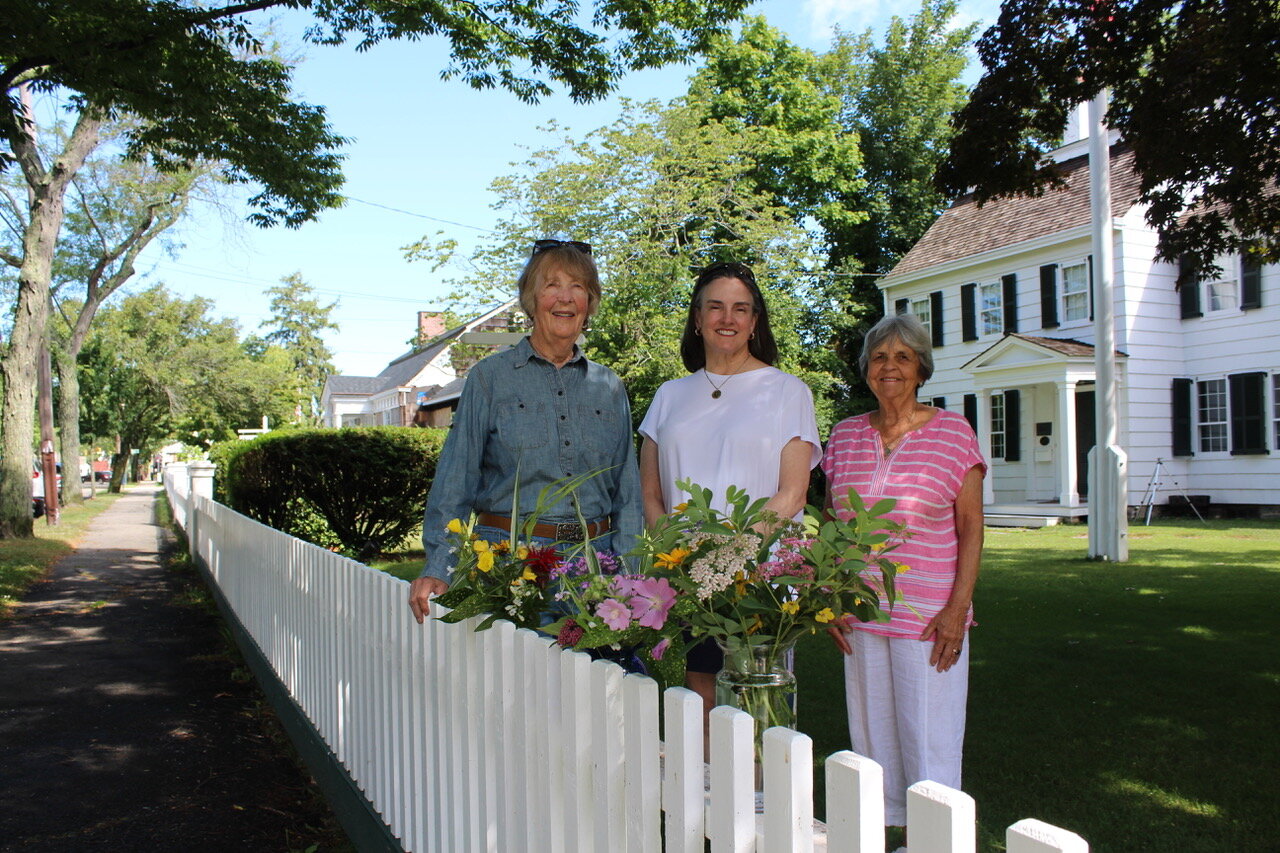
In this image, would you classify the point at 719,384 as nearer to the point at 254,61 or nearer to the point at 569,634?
the point at 569,634

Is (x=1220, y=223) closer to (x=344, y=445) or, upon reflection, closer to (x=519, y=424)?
(x=519, y=424)

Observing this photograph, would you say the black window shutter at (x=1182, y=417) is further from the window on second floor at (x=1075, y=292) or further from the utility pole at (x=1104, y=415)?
the utility pole at (x=1104, y=415)

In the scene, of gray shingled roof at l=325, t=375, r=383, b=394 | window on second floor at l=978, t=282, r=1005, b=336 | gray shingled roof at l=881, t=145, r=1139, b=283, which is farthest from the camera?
gray shingled roof at l=325, t=375, r=383, b=394

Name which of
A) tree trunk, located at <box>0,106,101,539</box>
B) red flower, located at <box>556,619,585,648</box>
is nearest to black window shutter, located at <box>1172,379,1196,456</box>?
red flower, located at <box>556,619,585,648</box>

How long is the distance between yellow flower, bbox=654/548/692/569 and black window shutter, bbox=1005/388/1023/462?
68.9ft

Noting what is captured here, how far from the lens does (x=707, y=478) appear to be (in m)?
2.93

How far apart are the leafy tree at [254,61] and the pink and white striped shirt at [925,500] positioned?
7601 millimetres

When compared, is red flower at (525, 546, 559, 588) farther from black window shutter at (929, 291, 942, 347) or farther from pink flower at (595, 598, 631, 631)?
black window shutter at (929, 291, 942, 347)

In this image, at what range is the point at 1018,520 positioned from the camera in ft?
60.5

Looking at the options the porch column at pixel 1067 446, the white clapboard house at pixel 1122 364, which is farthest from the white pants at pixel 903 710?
the porch column at pixel 1067 446

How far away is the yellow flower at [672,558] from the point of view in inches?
76.8

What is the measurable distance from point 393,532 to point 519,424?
10565mm

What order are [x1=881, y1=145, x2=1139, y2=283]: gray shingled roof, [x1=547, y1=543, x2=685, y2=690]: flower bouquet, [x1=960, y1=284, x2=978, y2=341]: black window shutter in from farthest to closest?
[x1=960, y1=284, x2=978, y2=341]: black window shutter → [x1=881, y1=145, x2=1139, y2=283]: gray shingled roof → [x1=547, y1=543, x2=685, y2=690]: flower bouquet

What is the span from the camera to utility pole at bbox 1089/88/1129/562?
11.5 m
